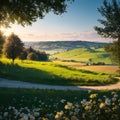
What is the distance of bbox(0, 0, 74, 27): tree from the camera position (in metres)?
20.7

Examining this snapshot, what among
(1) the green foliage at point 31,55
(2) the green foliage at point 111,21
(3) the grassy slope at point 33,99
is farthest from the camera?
(1) the green foliage at point 31,55

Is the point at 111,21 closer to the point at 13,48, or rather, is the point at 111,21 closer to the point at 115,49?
the point at 115,49

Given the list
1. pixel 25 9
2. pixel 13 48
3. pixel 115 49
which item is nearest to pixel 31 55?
pixel 13 48

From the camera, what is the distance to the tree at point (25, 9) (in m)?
20.7

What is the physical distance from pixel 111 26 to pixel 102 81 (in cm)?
1347

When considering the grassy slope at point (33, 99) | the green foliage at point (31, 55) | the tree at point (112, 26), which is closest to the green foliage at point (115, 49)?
the tree at point (112, 26)

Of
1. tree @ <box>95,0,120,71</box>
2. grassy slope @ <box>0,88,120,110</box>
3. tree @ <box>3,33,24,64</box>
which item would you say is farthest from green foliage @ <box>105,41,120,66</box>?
tree @ <box>3,33,24,64</box>

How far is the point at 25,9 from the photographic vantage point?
70.0 feet

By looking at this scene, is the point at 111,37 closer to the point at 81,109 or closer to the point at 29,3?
the point at 29,3

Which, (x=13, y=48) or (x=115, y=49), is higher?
(x=13, y=48)

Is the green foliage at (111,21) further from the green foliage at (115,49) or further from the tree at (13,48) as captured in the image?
the tree at (13,48)

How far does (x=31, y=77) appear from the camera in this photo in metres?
52.9

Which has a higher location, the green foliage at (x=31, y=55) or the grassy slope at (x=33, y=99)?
the green foliage at (x=31, y=55)

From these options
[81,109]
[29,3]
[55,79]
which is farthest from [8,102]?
[55,79]
